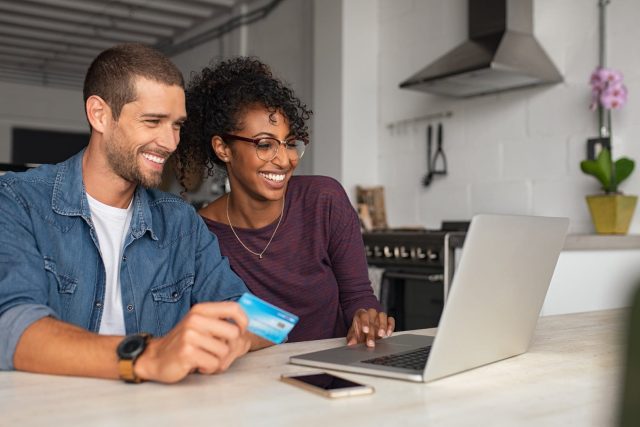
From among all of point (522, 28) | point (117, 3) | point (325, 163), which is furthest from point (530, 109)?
point (117, 3)

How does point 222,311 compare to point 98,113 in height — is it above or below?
below

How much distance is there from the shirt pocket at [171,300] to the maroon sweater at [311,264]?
1.03 feet

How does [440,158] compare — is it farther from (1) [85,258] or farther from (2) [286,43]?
(1) [85,258]

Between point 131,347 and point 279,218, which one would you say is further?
point 279,218

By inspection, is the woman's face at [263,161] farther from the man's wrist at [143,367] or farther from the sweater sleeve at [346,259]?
the man's wrist at [143,367]

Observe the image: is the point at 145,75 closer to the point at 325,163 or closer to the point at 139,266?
the point at 139,266

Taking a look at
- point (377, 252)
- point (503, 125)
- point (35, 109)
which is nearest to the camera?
point (377, 252)

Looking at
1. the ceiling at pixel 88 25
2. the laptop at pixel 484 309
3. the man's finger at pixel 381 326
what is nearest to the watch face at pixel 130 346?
the laptop at pixel 484 309

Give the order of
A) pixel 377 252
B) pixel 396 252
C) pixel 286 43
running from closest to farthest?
pixel 396 252
pixel 377 252
pixel 286 43

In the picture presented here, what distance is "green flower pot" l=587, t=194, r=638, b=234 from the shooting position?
2.73 m

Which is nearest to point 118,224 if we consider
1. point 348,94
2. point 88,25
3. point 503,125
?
point 503,125

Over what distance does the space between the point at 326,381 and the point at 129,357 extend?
264mm

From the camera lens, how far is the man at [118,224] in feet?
4.28

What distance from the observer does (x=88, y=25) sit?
19.7 ft
